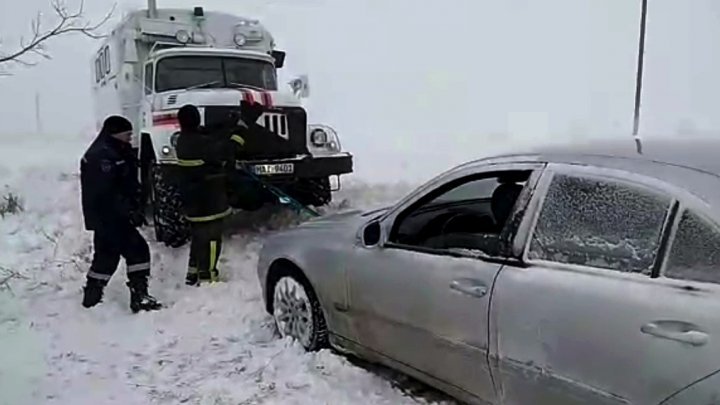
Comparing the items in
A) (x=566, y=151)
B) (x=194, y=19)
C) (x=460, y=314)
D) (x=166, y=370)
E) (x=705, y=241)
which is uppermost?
(x=194, y=19)

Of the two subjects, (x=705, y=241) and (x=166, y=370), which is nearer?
(x=705, y=241)

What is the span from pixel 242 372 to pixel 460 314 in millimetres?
1826

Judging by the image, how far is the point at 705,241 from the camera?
2.47m

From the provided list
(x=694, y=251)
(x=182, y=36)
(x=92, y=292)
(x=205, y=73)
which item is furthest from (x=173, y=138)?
(x=694, y=251)

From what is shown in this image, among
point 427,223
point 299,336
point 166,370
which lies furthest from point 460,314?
point 166,370

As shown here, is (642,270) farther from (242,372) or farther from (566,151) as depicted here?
(242,372)

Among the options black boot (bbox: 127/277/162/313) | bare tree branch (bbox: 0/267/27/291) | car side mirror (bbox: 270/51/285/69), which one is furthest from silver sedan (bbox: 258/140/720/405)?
car side mirror (bbox: 270/51/285/69)

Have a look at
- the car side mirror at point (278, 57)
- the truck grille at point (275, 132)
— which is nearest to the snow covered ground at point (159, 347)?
the truck grille at point (275, 132)

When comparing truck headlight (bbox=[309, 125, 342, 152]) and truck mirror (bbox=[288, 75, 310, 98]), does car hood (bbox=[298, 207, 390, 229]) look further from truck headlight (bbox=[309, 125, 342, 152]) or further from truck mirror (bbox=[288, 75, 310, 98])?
truck mirror (bbox=[288, 75, 310, 98])

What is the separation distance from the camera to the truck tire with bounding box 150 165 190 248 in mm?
7984

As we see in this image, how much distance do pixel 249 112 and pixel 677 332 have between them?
6.42 meters

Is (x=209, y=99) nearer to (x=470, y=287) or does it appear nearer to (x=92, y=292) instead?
(x=92, y=292)

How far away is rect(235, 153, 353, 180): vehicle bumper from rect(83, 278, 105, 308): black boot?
2.21 meters

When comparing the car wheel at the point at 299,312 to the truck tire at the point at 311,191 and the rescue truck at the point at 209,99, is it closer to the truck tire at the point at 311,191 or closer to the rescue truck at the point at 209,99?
the rescue truck at the point at 209,99
